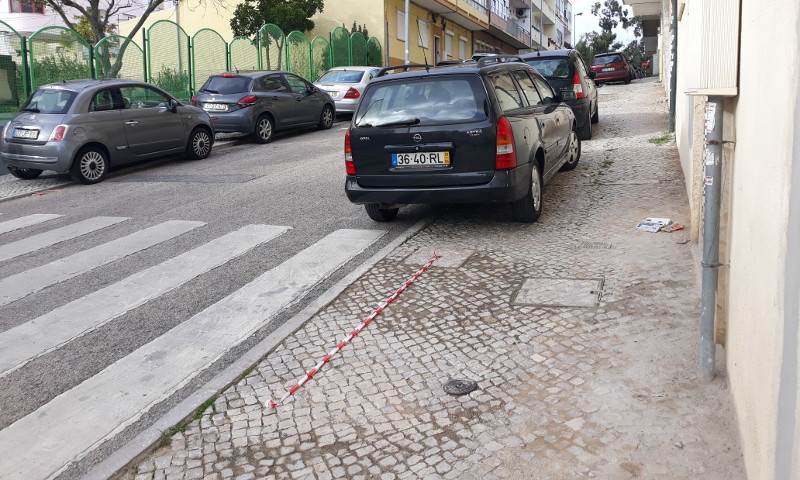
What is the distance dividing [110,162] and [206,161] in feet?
6.85

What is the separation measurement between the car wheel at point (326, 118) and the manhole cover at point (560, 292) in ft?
46.1

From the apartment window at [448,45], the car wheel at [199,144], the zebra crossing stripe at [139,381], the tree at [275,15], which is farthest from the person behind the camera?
the apartment window at [448,45]

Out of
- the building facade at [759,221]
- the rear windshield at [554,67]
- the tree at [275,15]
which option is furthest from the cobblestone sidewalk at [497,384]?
the tree at [275,15]

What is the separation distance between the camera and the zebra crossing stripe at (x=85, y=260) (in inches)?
259

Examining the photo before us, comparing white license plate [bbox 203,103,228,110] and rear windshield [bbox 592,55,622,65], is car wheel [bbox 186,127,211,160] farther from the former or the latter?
rear windshield [bbox 592,55,622,65]

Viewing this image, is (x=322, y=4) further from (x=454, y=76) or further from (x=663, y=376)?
(x=663, y=376)

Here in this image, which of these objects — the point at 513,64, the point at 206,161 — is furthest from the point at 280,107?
the point at 513,64

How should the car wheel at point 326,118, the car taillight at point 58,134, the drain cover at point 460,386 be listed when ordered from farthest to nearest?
the car wheel at point 326,118 → the car taillight at point 58,134 → the drain cover at point 460,386

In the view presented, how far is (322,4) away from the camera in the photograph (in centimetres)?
3083

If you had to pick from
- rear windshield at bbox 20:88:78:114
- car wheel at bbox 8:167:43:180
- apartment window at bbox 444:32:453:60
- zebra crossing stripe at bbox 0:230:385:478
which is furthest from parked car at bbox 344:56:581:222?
apartment window at bbox 444:32:453:60

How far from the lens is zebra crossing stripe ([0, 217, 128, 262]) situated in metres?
7.85

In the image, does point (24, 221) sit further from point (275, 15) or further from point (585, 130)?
point (275, 15)

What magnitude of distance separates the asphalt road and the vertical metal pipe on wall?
2911 mm

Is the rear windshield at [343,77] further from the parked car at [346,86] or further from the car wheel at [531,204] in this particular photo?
the car wheel at [531,204]
